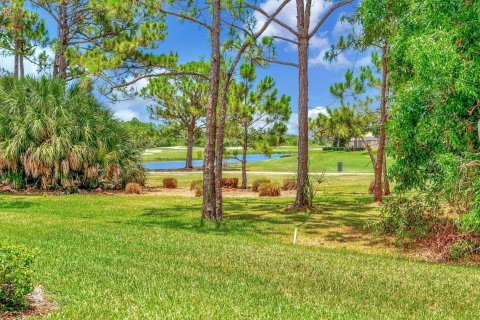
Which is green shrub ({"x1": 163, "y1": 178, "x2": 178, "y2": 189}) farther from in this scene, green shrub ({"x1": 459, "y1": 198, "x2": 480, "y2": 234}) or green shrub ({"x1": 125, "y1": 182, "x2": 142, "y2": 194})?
green shrub ({"x1": 459, "y1": 198, "x2": 480, "y2": 234})

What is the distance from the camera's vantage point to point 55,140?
1927 centimetres

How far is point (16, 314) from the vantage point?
16.5ft

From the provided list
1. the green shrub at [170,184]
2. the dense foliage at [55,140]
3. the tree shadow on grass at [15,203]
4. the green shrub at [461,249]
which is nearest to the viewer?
the green shrub at [461,249]

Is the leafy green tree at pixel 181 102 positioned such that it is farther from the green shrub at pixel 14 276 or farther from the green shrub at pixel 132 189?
the green shrub at pixel 14 276

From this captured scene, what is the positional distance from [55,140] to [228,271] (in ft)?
46.6

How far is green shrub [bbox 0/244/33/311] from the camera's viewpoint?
4852 millimetres

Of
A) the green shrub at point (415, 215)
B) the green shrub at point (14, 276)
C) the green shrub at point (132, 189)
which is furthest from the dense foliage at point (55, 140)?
the green shrub at point (14, 276)

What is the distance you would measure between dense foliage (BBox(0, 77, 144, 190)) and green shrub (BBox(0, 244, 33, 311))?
48.8ft

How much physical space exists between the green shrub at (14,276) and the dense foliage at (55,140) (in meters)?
14.9

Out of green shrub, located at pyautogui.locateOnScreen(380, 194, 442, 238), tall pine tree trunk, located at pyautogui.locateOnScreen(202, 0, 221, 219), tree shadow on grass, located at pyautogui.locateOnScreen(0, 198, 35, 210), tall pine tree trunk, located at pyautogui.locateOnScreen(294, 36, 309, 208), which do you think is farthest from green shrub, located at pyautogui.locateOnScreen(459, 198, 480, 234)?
tree shadow on grass, located at pyautogui.locateOnScreen(0, 198, 35, 210)

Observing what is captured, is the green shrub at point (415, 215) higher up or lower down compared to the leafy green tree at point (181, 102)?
lower down

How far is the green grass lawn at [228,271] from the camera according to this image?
5371 mm

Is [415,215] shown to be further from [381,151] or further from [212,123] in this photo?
[381,151]

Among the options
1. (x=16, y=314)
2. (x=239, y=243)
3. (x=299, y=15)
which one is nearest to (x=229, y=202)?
(x=299, y=15)
